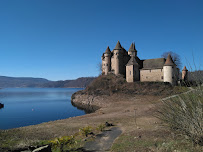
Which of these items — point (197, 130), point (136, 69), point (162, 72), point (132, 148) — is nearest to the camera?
point (197, 130)

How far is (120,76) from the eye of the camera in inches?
1984

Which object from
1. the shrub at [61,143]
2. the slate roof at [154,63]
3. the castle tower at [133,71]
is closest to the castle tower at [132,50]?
the slate roof at [154,63]

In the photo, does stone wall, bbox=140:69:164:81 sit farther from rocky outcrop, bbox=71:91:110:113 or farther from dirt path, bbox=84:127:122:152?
dirt path, bbox=84:127:122:152

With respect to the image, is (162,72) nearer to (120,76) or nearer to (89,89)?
(120,76)

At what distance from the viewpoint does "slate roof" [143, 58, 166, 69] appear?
44.2 metres

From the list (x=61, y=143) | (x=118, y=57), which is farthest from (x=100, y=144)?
(x=118, y=57)

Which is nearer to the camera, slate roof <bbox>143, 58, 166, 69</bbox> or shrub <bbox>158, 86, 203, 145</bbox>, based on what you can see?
shrub <bbox>158, 86, 203, 145</bbox>

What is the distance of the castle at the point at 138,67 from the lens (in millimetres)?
41031

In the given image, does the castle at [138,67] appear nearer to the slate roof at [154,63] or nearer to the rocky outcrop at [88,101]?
the slate roof at [154,63]

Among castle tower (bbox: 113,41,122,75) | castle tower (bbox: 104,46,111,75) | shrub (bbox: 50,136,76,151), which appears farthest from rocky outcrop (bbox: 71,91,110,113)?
shrub (bbox: 50,136,76,151)

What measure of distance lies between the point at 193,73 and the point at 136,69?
40.8m


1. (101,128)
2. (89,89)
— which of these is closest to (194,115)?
(101,128)

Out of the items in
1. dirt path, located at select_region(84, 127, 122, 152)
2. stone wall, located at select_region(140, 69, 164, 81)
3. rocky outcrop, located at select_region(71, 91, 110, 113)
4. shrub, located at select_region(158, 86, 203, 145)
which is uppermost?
stone wall, located at select_region(140, 69, 164, 81)

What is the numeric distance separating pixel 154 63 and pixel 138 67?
5.24 meters
